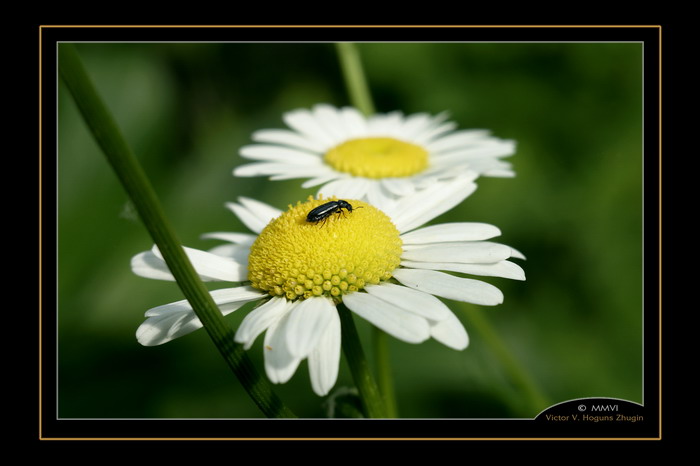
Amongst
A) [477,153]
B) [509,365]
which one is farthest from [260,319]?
[509,365]

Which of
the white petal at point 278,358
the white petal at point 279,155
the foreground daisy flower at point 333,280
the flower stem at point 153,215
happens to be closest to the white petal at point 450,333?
the foreground daisy flower at point 333,280

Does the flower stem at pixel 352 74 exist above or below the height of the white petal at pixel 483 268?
above

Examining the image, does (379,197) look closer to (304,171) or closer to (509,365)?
(304,171)

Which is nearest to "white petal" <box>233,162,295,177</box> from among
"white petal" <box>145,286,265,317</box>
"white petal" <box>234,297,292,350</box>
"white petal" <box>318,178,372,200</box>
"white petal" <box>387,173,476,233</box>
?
"white petal" <box>318,178,372,200</box>

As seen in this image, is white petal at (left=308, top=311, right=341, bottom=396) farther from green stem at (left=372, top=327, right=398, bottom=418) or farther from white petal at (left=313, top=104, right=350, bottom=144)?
white petal at (left=313, top=104, right=350, bottom=144)

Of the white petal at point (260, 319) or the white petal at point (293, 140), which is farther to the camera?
the white petal at point (293, 140)

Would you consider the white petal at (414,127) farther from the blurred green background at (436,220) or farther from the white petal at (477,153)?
the blurred green background at (436,220)
